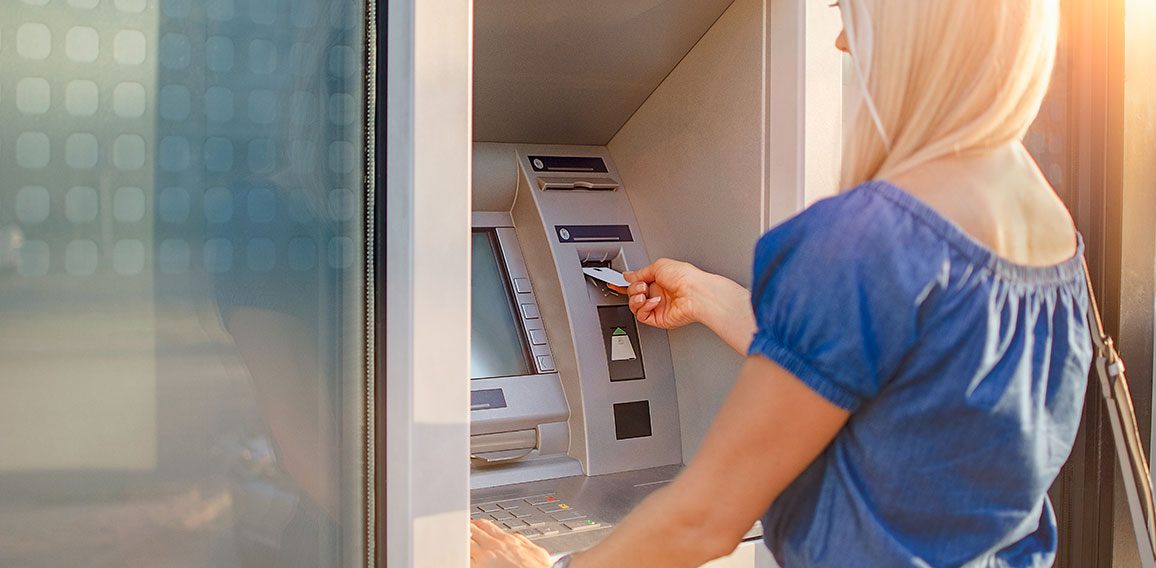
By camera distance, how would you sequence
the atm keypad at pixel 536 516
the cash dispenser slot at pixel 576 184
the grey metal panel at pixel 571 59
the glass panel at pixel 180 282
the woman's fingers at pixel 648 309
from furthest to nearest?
the cash dispenser slot at pixel 576 184 < the woman's fingers at pixel 648 309 < the grey metal panel at pixel 571 59 < the atm keypad at pixel 536 516 < the glass panel at pixel 180 282

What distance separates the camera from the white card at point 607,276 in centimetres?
219

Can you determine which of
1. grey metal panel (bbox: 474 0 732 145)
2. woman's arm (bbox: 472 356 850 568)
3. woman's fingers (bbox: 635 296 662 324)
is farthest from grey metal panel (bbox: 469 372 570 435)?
woman's arm (bbox: 472 356 850 568)

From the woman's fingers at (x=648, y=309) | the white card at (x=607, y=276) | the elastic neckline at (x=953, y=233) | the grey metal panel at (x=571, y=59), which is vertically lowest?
the woman's fingers at (x=648, y=309)

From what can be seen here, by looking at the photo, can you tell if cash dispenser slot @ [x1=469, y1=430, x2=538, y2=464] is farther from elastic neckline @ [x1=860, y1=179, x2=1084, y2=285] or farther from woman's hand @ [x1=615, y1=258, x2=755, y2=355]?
elastic neckline @ [x1=860, y1=179, x2=1084, y2=285]

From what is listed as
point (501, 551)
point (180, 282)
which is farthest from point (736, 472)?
point (180, 282)

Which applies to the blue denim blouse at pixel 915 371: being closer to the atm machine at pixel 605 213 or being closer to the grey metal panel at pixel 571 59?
the atm machine at pixel 605 213

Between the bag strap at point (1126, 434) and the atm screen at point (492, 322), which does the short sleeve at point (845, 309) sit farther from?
the atm screen at point (492, 322)

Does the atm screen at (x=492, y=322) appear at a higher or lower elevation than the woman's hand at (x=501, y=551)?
higher

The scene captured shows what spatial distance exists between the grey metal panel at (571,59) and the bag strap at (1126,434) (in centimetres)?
96

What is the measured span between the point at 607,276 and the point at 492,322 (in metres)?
0.30

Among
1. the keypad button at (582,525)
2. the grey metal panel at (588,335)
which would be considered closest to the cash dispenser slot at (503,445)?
the grey metal panel at (588,335)

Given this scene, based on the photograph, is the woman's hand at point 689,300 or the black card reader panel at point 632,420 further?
the black card reader panel at point 632,420

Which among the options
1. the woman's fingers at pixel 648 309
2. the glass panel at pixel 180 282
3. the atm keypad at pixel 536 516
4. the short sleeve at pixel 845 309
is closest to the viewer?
the short sleeve at pixel 845 309

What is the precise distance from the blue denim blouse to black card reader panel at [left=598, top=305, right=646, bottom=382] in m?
1.09
